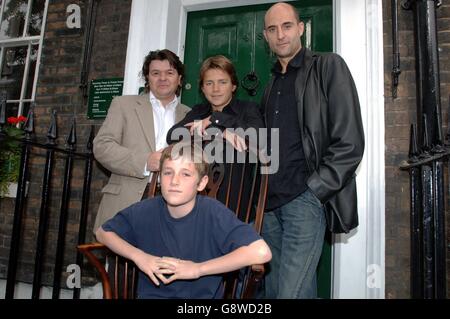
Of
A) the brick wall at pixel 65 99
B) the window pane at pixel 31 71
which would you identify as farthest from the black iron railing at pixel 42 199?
the window pane at pixel 31 71

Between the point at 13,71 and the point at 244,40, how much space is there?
2490 millimetres

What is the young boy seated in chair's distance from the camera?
48.9 inches

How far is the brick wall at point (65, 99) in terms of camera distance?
9.85 feet

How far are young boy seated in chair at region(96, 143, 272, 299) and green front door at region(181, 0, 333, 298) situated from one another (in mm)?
1420

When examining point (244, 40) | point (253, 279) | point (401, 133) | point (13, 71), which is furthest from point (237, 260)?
point (13, 71)

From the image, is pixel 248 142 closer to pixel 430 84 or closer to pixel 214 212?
pixel 214 212

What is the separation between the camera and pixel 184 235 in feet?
4.46

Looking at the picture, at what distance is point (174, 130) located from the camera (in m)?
1.86

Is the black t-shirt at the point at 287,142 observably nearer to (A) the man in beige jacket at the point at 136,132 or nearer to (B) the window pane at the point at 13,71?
(A) the man in beige jacket at the point at 136,132

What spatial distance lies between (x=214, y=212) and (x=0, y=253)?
2809 mm

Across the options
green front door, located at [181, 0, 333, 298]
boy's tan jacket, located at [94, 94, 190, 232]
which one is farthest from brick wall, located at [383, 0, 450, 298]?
boy's tan jacket, located at [94, 94, 190, 232]

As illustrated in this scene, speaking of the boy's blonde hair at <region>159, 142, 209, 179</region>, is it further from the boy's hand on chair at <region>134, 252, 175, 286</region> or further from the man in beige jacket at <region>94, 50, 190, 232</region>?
the man in beige jacket at <region>94, 50, 190, 232</region>

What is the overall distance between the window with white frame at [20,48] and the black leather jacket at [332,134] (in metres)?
2.89
